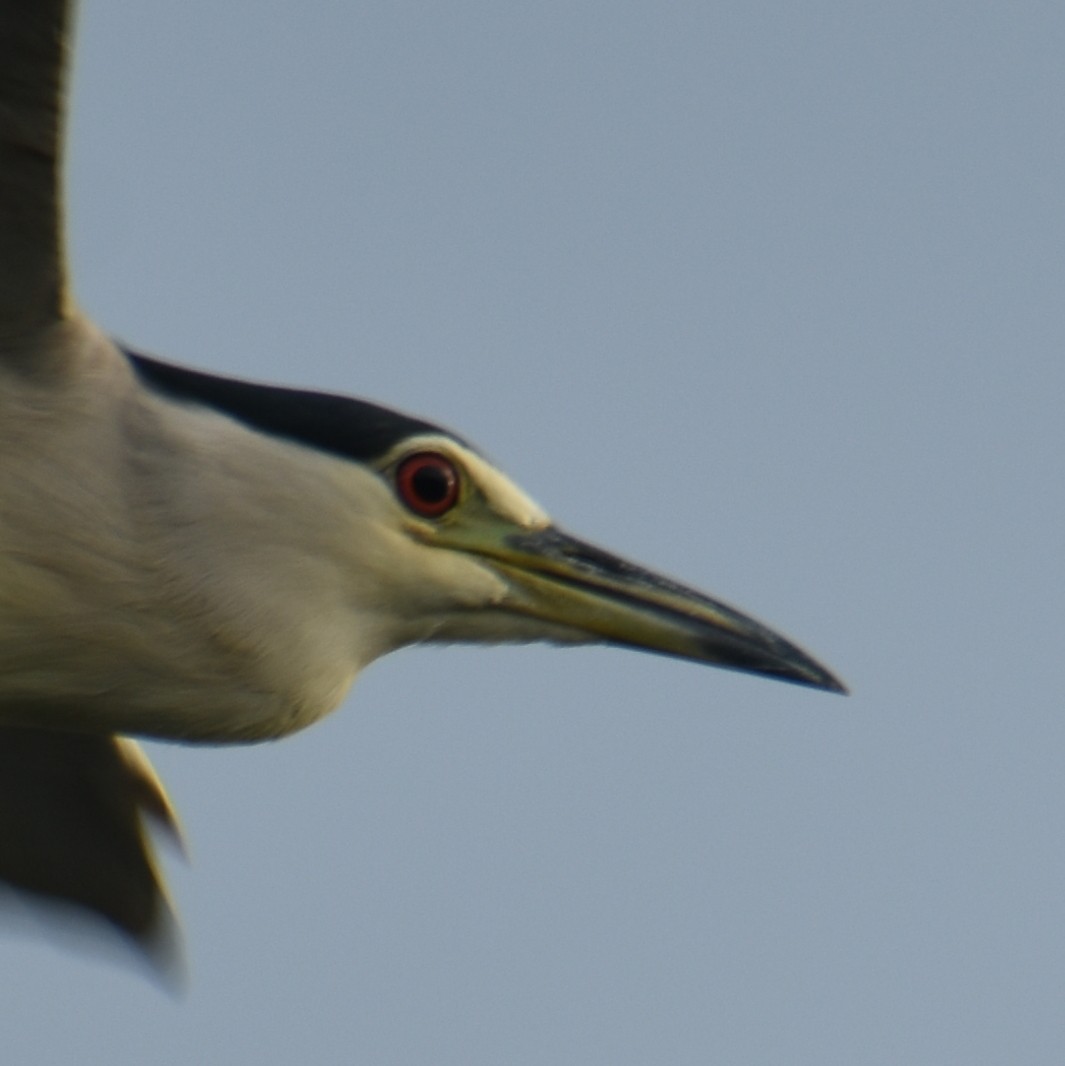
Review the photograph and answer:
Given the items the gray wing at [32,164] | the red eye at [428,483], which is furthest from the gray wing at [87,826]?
the gray wing at [32,164]

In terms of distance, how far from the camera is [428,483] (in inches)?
245

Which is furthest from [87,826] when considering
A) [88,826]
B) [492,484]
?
[492,484]

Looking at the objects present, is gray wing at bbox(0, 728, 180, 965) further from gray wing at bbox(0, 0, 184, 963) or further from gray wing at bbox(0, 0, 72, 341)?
gray wing at bbox(0, 0, 72, 341)

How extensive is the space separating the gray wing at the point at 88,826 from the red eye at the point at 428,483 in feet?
5.05

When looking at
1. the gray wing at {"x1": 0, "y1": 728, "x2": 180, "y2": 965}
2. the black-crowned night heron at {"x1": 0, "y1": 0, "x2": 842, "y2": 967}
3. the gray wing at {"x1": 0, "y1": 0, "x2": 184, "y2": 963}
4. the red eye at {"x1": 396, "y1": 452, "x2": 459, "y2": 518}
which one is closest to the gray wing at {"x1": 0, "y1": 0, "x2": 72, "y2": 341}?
the black-crowned night heron at {"x1": 0, "y1": 0, "x2": 842, "y2": 967}

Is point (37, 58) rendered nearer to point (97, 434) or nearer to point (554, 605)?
point (97, 434)

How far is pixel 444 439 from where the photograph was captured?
624 centimetres

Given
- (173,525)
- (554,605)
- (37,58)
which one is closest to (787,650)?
(554,605)

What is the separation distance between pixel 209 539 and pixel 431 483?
0.72m

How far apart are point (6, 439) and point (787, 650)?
2.37 metres

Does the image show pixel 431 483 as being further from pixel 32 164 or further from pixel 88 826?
pixel 88 826

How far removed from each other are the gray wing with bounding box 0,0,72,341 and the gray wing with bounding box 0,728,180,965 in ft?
6.20

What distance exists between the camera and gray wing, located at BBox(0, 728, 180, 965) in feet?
23.5

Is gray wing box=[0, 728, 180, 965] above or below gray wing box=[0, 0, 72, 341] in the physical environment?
below
